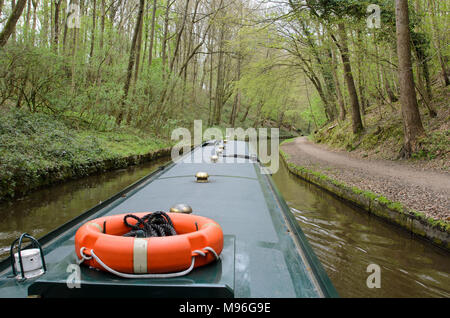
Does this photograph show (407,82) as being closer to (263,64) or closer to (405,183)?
(405,183)

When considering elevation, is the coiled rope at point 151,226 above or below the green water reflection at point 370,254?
above

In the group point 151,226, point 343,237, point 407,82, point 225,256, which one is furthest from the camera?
point 407,82

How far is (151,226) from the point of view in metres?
1.70

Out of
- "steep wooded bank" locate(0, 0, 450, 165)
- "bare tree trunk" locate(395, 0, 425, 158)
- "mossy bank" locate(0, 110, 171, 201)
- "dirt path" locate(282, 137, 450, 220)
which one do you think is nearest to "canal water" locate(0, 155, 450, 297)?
"mossy bank" locate(0, 110, 171, 201)

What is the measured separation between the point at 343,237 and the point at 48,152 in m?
6.20

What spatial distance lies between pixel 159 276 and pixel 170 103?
1495 centimetres

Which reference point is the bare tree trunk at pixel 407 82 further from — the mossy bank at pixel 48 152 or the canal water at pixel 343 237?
the mossy bank at pixel 48 152

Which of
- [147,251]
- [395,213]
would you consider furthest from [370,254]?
[147,251]

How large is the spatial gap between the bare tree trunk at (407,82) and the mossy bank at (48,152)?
7960mm

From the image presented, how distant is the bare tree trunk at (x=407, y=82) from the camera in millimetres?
7332

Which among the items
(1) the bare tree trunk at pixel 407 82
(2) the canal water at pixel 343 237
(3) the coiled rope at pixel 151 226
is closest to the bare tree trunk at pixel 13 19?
(2) the canal water at pixel 343 237

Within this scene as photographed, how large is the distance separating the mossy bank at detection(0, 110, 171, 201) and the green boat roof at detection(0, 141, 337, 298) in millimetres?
2630

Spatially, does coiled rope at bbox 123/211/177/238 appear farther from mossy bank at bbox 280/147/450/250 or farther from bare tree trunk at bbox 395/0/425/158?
bare tree trunk at bbox 395/0/425/158

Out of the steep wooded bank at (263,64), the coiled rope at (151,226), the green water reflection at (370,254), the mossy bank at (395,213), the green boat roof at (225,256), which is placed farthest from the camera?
the steep wooded bank at (263,64)
